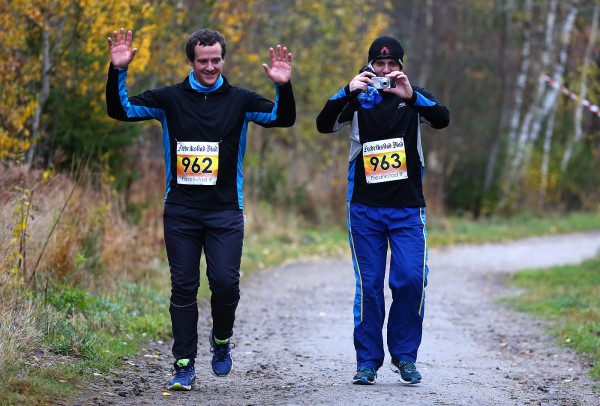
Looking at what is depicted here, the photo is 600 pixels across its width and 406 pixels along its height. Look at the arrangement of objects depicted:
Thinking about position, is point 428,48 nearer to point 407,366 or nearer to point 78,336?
point 78,336

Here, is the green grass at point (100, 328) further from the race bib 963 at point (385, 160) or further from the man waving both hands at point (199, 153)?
the race bib 963 at point (385, 160)

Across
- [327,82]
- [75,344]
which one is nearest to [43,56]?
[75,344]

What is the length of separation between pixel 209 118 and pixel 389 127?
1.16 meters

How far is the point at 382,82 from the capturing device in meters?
6.73

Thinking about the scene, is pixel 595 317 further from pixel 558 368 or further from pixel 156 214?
pixel 156 214

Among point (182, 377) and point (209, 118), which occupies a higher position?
point (209, 118)

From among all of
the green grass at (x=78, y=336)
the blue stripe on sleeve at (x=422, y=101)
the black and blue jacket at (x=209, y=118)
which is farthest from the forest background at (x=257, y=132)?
the blue stripe on sleeve at (x=422, y=101)

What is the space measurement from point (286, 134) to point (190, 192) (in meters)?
17.4

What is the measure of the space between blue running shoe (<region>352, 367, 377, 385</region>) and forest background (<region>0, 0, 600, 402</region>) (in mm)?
1840

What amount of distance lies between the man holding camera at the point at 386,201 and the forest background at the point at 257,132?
193 centimetres

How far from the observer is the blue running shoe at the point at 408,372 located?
6.82 m

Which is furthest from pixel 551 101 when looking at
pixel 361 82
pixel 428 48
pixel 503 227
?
pixel 361 82

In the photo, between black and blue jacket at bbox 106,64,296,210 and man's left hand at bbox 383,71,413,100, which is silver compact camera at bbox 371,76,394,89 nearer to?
man's left hand at bbox 383,71,413,100

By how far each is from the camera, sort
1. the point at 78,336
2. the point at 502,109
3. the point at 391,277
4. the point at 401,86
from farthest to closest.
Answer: the point at 502,109 → the point at 78,336 → the point at 391,277 → the point at 401,86
